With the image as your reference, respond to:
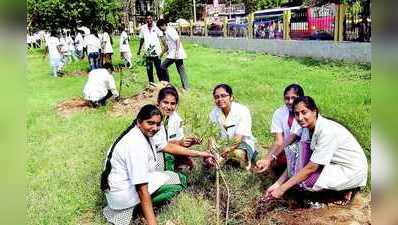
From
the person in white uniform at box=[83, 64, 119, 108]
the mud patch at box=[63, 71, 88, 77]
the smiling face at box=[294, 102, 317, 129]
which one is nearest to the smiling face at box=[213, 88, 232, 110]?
the smiling face at box=[294, 102, 317, 129]

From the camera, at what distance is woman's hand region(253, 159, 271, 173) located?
2.62 meters

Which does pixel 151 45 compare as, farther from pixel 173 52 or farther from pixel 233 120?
pixel 233 120

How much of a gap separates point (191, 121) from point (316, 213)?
2.81ft

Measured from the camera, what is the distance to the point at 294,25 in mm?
2758

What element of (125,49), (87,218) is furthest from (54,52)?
(87,218)

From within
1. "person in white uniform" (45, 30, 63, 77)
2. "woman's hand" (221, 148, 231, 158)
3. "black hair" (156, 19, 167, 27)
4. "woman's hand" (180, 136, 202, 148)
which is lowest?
"woman's hand" (221, 148, 231, 158)

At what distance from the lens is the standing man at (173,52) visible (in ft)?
9.43

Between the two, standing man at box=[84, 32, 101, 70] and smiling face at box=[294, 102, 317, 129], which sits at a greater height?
standing man at box=[84, 32, 101, 70]

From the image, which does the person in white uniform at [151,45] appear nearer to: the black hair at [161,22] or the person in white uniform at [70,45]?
the black hair at [161,22]

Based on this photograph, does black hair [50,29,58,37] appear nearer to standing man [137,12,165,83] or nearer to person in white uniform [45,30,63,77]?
person in white uniform [45,30,63,77]

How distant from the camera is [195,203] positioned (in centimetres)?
252

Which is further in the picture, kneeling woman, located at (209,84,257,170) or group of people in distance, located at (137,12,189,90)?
group of people in distance, located at (137,12,189,90)

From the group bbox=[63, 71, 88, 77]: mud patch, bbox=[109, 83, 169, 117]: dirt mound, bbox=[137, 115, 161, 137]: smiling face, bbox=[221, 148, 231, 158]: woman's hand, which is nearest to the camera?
bbox=[137, 115, 161, 137]: smiling face
